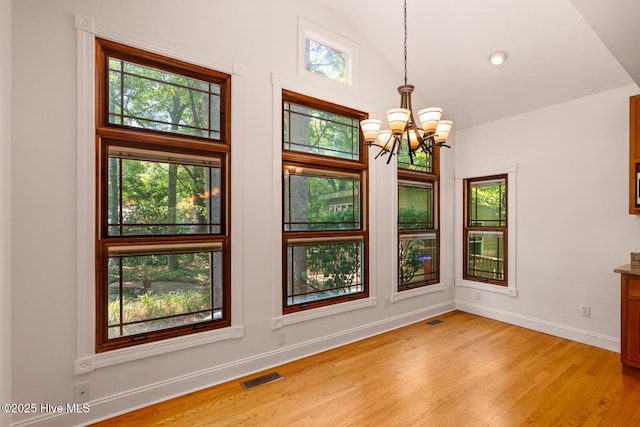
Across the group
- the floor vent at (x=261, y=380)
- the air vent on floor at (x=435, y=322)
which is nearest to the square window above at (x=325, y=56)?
the floor vent at (x=261, y=380)

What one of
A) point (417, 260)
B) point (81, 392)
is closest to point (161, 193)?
point (81, 392)

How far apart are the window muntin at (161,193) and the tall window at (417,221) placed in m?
2.49

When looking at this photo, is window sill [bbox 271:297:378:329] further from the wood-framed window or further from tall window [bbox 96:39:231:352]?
the wood-framed window

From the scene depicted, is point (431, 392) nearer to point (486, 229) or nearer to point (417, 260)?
point (417, 260)

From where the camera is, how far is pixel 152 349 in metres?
2.51

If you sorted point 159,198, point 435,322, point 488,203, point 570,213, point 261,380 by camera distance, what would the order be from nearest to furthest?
point 159,198, point 261,380, point 570,213, point 435,322, point 488,203

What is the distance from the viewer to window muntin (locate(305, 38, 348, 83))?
3502mm

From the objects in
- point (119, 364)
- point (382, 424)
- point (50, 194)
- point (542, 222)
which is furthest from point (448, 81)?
point (119, 364)

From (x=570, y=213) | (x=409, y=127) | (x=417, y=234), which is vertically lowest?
(x=417, y=234)

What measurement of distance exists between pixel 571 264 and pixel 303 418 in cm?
347

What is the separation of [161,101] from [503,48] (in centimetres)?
342

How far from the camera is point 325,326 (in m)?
3.53

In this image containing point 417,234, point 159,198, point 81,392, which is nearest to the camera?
point 81,392

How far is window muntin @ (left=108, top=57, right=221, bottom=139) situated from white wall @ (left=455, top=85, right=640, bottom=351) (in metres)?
3.78
